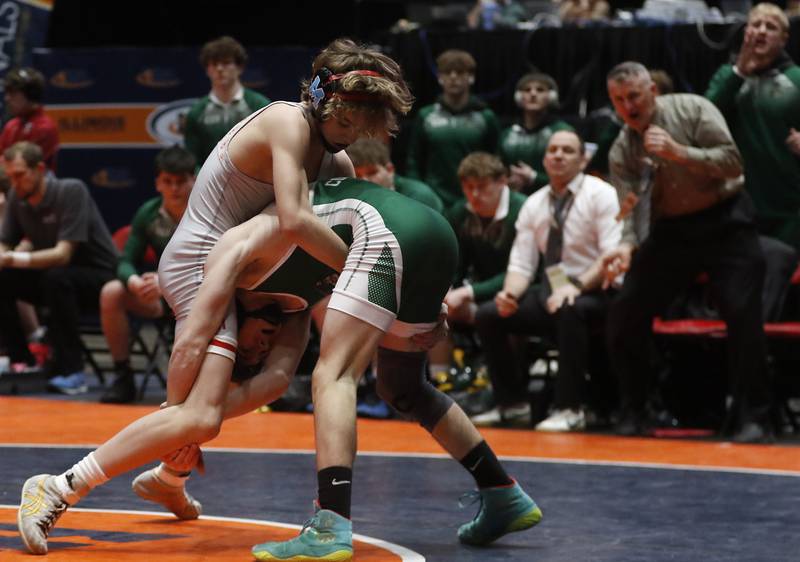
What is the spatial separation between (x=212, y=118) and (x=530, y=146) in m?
1.91

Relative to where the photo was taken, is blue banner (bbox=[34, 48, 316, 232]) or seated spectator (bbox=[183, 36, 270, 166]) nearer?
seated spectator (bbox=[183, 36, 270, 166])

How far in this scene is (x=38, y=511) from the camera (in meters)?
3.82

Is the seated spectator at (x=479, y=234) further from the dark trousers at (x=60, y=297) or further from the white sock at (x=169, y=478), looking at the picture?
A: the white sock at (x=169, y=478)

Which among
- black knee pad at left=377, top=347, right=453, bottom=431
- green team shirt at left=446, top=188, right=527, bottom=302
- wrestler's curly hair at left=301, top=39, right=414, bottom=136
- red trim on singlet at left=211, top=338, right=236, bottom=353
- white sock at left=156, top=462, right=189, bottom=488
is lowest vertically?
white sock at left=156, top=462, right=189, bottom=488

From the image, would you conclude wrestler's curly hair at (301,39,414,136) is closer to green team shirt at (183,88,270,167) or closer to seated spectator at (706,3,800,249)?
seated spectator at (706,3,800,249)

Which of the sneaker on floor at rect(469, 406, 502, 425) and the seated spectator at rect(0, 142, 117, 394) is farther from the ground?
the seated spectator at rect(0, 142, 117, 394)

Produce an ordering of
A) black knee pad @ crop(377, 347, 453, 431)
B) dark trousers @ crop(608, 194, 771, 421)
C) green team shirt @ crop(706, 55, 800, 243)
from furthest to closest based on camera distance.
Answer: green team shirt @ crop(706, 55, 800, 243) → dark trousers @ crop(608, 194, 771, 421) → black knee pad @ crop(377, 347, 453, 431)

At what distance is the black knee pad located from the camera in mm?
4074

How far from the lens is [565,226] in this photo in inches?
281

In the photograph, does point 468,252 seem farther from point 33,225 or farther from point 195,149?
point 33,225

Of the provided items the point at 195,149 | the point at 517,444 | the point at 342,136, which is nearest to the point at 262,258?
the point at 342,136

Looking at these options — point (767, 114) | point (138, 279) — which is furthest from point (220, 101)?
point (767, 114)

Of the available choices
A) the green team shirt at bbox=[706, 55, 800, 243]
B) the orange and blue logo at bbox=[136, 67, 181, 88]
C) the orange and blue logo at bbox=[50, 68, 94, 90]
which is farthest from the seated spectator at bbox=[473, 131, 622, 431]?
the orange and blue logo at bbox=[50, 68, 94, 90]

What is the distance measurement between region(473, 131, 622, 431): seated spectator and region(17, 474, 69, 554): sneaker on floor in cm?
343
